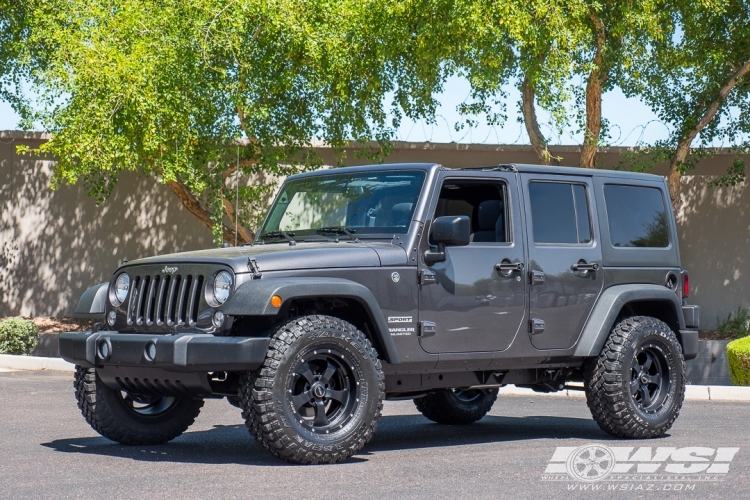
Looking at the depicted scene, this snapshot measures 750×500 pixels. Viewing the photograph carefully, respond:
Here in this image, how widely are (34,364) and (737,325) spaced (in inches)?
535

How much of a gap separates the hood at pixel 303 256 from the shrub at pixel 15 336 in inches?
442

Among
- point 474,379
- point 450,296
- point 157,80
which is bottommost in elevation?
point 474,379

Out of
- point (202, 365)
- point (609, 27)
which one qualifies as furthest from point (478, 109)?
point (202, 365)

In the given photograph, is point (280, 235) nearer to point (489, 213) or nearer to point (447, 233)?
point (447, 233)

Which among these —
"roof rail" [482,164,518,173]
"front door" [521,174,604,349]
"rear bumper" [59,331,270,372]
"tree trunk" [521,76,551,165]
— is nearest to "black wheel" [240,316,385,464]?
"rear bumper" [59,331,270,372]

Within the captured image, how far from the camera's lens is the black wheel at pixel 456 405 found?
1017 cm

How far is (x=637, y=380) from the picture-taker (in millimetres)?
9016

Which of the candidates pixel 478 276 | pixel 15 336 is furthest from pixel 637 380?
pixel 15 336

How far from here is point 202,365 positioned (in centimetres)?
691

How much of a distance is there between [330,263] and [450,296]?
1.02 meters

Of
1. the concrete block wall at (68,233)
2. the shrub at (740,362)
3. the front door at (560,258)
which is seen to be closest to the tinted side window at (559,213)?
the front door at (560,258)

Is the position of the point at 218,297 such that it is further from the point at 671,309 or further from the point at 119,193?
the point at 119,193

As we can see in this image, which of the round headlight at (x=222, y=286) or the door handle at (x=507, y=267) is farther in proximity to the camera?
the door handle at (x=507, y=267)

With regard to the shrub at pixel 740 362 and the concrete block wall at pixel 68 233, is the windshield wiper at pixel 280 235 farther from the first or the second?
the concrete block wall at pixel 68 233
